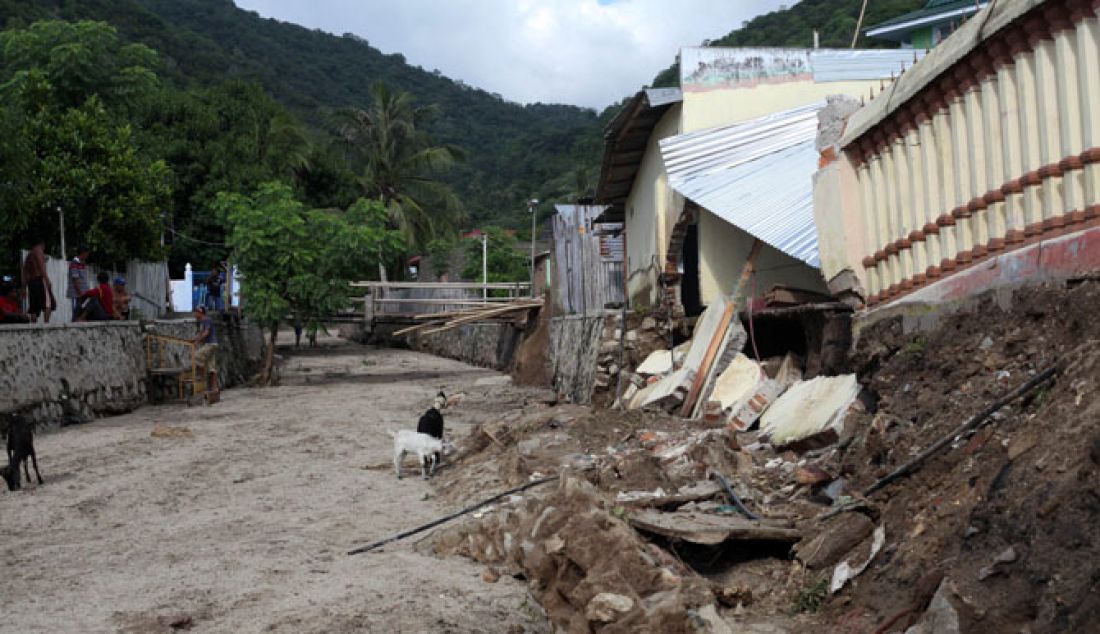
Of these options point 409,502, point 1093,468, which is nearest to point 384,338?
point 409,502

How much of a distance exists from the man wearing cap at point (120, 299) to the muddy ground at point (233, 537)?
3.05 metres

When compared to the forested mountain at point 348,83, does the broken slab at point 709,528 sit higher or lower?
lower

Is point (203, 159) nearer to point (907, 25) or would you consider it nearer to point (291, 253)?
point (291, 253)

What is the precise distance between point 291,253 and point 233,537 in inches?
659

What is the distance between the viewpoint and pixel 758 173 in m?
12.1

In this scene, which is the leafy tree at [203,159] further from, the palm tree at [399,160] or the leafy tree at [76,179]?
the leafy tree at [76,179]

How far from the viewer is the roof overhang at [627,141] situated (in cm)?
1380

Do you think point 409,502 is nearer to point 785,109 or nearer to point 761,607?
point 761,607

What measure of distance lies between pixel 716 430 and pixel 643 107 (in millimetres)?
6749

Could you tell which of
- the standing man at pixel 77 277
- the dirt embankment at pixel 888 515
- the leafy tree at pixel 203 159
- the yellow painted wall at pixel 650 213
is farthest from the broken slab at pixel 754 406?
the leafy tree at pixel 203 159

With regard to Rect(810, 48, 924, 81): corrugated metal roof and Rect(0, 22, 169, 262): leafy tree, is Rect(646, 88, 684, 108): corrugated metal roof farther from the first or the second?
Rect(0, 22, 169, 262): leafy tree

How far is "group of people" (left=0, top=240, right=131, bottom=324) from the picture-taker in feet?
51.3

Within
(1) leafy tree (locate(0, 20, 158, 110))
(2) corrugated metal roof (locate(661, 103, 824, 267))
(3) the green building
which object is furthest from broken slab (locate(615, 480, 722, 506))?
(3) the green building

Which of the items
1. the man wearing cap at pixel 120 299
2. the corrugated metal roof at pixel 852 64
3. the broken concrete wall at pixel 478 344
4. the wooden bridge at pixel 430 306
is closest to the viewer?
the corrugated metal roof at pixel 852 64
